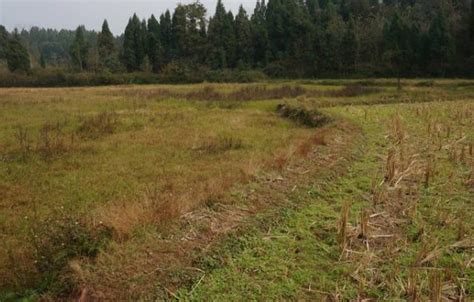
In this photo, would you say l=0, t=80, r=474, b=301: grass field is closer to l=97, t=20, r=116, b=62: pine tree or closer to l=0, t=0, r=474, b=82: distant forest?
l=0, t=0, r=474, b=82: distant forest

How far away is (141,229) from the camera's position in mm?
5449

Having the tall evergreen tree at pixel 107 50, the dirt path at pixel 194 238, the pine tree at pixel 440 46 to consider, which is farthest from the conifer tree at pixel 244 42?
the dirt path at pixel 194 238

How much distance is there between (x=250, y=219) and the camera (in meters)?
5.74

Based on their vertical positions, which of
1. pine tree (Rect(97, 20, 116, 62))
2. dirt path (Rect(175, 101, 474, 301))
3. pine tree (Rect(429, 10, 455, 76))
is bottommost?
dirt path (Rect(175, 101, 474, 301))

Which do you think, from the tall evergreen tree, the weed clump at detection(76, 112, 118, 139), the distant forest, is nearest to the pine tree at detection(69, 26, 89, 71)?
the distant forest

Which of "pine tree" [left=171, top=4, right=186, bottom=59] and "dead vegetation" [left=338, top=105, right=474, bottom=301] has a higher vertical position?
"pine tree" [left=171, top=4, right=186, bottom=59]

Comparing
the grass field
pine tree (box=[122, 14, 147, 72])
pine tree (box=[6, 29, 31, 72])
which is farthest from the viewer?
pine tree (box=[122, 14, 147, 72])

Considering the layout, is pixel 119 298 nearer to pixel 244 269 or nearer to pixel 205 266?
pixel 205 266

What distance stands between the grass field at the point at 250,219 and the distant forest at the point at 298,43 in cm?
3920

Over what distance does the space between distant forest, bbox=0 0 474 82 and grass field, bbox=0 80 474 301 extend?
39.2m

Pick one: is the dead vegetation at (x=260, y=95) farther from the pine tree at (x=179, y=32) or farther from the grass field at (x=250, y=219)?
the pine tree at (x=179, y=32)

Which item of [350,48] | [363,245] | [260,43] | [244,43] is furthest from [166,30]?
[363,245]

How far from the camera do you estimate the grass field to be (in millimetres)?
4348

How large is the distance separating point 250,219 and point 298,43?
2320 inches
